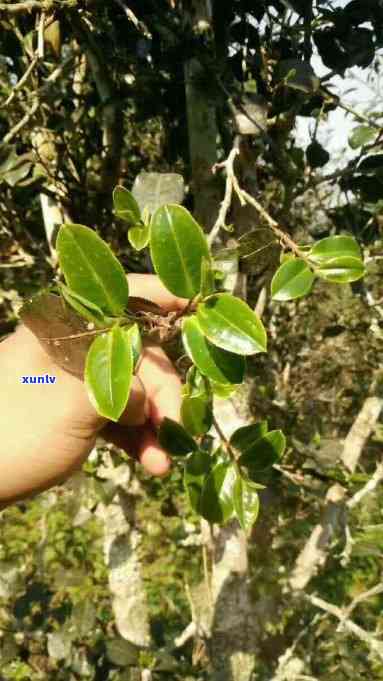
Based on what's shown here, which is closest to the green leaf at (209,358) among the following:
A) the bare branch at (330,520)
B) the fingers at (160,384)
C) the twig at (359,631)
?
the fingers at (160,384)

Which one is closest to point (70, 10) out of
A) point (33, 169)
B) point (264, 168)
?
point (33, 169)

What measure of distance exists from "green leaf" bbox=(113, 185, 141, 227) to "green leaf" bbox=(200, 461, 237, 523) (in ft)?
1.06

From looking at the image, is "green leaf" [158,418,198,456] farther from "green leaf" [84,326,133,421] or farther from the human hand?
"green leaf" [84,326,133,421]

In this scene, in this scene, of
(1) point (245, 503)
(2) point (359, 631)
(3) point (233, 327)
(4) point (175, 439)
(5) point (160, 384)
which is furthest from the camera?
(2) point (359, 631)

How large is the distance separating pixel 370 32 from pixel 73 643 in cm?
155

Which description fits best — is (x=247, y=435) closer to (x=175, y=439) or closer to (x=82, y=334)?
(x=175, y=439)

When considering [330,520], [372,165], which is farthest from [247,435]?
[330,520]

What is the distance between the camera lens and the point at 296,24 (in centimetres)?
106

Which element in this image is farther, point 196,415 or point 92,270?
point 196,415

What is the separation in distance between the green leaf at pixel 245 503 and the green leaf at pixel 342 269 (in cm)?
27

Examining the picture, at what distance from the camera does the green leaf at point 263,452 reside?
2.33ft

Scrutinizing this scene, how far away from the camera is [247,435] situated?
0.75m

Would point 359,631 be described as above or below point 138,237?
below

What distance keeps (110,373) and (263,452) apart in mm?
314
